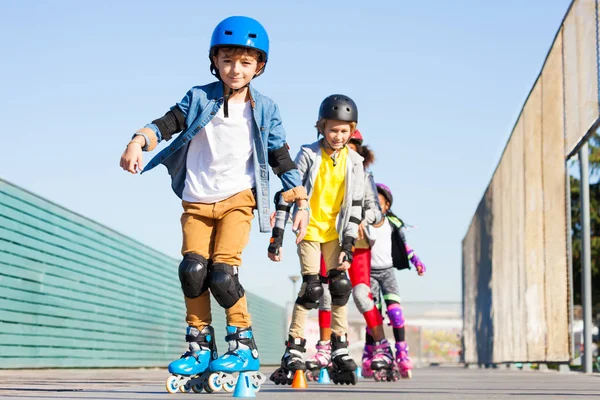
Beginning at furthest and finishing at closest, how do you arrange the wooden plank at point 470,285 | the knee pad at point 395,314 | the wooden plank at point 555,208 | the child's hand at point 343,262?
the wooden plank at point 470,285
the wooden plank at point 555,208
the knee pad at point 395,314
the child's hand at point 343,262

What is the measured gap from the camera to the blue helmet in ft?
14.6

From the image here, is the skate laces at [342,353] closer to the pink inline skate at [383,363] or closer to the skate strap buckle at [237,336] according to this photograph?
the pink inline skate at [383,363]

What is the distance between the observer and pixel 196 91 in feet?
15.3

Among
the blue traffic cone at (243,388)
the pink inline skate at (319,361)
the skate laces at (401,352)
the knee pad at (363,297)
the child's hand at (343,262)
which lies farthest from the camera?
the skate laces at (401,352)

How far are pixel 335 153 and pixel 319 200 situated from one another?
34cm

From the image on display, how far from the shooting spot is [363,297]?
725 centimetres

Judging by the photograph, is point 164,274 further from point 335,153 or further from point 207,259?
point 207,259

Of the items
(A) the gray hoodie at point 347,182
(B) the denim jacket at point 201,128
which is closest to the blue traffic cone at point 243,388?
(B) the denim jacket at point 201,128

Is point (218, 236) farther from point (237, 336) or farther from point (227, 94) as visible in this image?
point (227, 94)

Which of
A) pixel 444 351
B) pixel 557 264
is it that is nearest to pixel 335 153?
pixel 557 264

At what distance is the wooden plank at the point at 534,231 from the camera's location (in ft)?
40.7

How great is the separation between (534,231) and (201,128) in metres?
9.06

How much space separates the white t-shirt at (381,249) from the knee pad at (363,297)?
5.39 feet

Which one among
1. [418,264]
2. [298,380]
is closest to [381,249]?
[418,264]
